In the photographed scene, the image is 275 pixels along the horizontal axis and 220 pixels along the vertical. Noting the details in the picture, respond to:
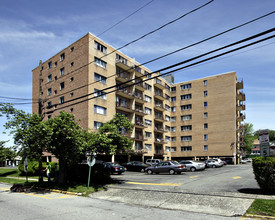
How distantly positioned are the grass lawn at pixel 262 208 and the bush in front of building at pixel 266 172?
1.52m

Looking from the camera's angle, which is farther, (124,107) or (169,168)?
(124,107)

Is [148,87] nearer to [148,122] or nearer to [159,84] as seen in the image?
[159,84]

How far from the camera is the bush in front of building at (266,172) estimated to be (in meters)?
11.0

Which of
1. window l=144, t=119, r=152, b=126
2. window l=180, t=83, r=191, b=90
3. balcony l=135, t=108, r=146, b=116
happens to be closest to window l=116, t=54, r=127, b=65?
balcony l=135, t=108, r=146, b=116

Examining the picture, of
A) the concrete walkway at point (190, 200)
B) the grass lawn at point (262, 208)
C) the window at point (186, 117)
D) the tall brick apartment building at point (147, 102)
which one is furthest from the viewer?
the window at point (186, 117)

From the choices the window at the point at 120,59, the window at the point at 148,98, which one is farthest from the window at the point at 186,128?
the window at the point at 120,59

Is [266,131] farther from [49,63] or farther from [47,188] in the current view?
[49,63]

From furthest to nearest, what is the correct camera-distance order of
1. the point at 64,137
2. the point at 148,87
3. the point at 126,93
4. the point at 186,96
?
1. the point at 186,96
2. the point at 148,87
3. the point at 126,93
4. the point at 64,137

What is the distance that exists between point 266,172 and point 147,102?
40.3m

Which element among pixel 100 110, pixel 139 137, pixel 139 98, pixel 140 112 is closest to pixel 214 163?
pixel 139 137

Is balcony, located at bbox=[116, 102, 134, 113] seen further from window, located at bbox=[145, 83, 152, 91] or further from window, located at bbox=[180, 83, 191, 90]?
window, located at bbox=[180, 83, 191, 90]

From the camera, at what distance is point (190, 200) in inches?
448

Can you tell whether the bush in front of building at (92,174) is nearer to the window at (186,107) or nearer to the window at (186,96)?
the window at (186,107)

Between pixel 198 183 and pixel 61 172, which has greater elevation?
pixel 61 172
